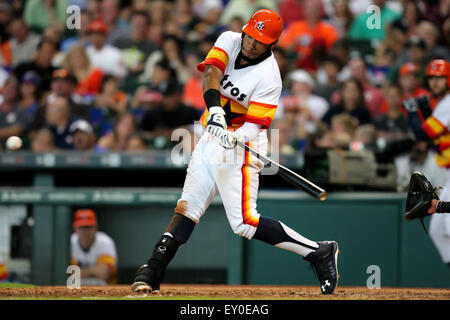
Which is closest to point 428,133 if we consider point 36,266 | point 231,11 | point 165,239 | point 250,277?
point 250,277

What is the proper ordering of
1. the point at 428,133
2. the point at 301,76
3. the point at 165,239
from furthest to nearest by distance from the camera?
the point at 301,76 < the point at 428,133 < the point at 165,239

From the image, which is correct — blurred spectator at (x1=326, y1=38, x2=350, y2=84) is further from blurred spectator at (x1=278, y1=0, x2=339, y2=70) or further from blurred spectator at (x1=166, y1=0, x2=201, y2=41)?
blurred spectator at (x1=166, y1=0, x2=201, y2=41)

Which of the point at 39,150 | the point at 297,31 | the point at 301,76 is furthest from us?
the point at 297,31

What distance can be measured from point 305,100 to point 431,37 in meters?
1.76

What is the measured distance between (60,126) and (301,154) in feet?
8.68

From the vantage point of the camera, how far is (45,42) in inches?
426

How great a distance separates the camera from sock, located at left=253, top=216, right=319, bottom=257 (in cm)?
531

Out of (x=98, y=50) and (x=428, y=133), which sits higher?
(x=98, y=50)

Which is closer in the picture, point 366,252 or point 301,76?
point 366,252

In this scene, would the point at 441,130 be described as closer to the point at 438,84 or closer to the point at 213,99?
the point at 438,84

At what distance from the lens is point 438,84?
700 centimetres

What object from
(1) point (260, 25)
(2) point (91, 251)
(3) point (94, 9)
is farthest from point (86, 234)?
(3) point (94, 9)

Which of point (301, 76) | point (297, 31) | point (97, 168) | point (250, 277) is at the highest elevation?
point (297, 31)

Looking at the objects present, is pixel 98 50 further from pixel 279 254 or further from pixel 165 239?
pixel 165 239
